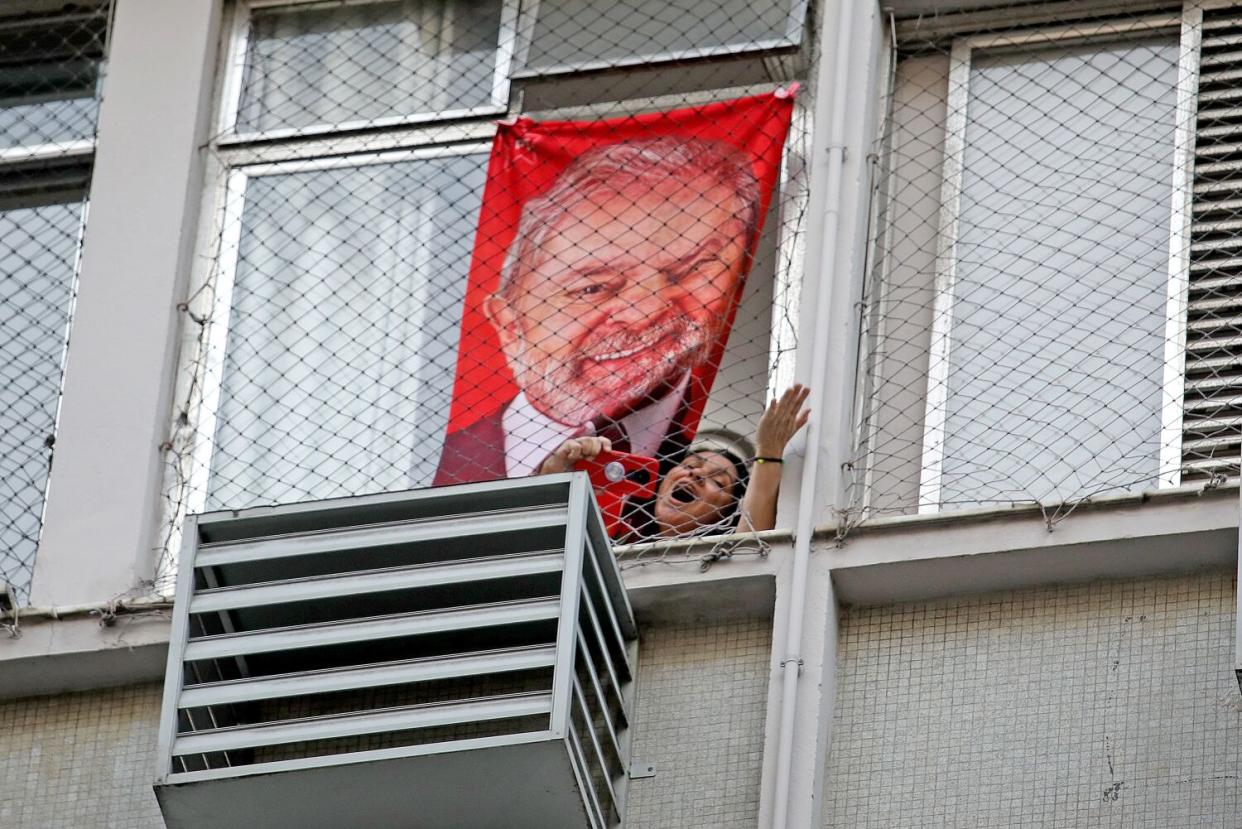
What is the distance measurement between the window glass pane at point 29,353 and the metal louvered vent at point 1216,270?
3008 millimetres

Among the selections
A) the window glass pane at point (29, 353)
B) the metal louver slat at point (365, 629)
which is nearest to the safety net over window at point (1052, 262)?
the metal louver slat at point (365, 629)

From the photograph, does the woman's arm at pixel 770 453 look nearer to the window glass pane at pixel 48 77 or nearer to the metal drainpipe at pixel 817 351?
the metal drainpipe at pixel 817 351

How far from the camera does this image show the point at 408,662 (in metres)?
6.30

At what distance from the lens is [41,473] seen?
24.8 ft

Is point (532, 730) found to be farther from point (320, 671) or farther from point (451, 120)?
point (451, 120)

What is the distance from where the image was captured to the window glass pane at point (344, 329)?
7.51 meters

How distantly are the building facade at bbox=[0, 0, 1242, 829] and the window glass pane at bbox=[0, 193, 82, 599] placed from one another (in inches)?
0.5

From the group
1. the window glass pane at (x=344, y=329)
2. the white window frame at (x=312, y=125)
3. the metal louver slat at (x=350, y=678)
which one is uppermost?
the white window frame at (x=312, y=125)

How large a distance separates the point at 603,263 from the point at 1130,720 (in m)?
2.05

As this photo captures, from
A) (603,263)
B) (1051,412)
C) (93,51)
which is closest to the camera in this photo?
(1051,412)

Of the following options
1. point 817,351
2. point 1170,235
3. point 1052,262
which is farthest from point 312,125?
point 1170,235

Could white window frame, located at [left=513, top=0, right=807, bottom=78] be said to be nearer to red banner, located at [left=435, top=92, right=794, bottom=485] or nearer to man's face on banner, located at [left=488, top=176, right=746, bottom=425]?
red banner, located at [left=435, top=92, right=794, bottom=485]

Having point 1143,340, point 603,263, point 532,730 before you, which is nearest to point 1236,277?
point 1143,340

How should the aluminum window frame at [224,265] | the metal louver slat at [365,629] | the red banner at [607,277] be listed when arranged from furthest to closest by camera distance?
the aluminum window frame at [224,265]
the red banner at [607,277]
the metal louver slat at [365,629]
